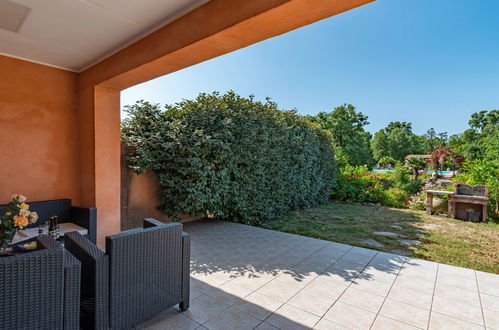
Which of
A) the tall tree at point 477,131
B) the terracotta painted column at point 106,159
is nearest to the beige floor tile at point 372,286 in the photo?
the terracotta painted column at point 106,159

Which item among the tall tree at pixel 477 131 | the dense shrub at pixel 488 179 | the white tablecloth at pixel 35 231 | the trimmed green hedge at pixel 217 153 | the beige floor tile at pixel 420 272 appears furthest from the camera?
the tall tree at pixel 477 131

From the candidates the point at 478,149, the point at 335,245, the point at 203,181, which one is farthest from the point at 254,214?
the point at 478,149

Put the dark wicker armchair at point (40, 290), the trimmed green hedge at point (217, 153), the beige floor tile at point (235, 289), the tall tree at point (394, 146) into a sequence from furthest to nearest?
the tall tree at point (394, 146) < the trimmed green hedge at point (217, 153) < the beige floor tile at point (235, 289) < the dark wicker armchair at point (40, 290)

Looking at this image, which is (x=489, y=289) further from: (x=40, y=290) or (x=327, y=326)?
(x=40, y=290)

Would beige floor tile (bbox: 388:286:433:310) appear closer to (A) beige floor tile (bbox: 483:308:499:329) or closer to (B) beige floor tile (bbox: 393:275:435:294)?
(B) beige floor tile (bbox: 393:275:435:294)

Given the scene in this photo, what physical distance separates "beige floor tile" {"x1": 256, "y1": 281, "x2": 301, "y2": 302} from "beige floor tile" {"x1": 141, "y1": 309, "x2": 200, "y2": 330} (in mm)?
886

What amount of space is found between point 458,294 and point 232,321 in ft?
8.59

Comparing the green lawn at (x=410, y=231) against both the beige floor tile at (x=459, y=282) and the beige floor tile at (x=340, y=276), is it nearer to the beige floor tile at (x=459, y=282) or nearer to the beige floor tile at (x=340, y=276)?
the beige floor tile at (x=459, y=282)

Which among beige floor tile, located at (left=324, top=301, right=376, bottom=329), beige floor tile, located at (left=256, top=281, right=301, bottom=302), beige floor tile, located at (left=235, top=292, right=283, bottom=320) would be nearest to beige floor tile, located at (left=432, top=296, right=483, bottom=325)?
beige floor tile, located at (left=324, top=301, right=376, bottom=329)

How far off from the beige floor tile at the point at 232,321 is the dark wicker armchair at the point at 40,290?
3.56ft

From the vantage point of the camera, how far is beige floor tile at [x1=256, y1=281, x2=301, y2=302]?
2722mm

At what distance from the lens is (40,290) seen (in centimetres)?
151

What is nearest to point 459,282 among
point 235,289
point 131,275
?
point 235,289

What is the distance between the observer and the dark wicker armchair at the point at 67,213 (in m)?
3.49
